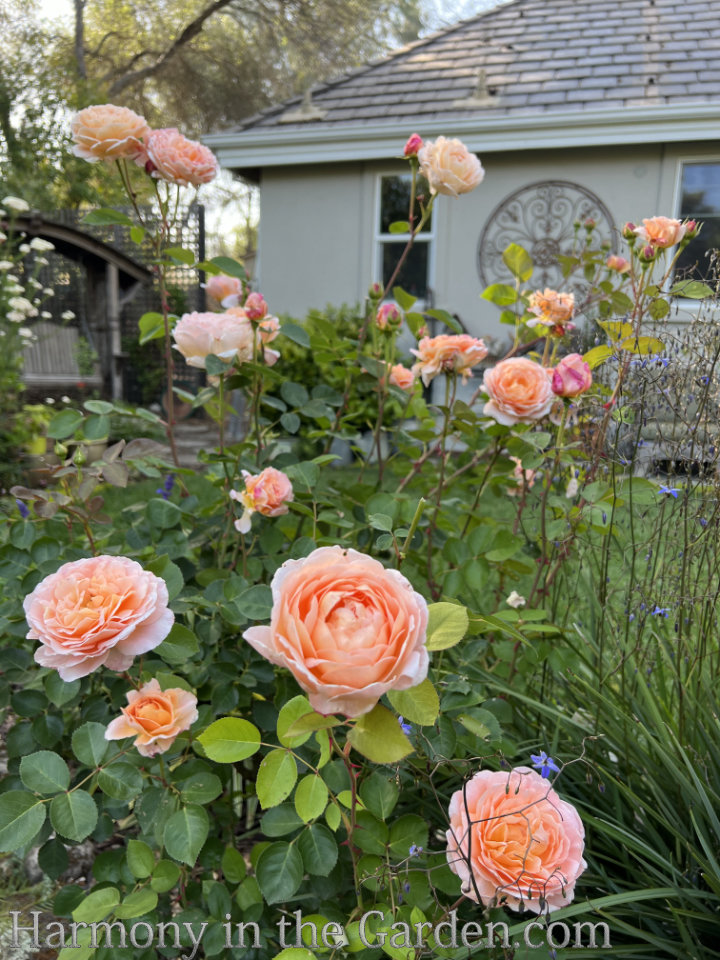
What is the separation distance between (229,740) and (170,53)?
55.8ft

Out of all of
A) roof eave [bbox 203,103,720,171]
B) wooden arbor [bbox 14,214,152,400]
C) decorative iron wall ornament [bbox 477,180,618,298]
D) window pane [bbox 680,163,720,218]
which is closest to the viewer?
roof eave [bbox 203,103,720,171]

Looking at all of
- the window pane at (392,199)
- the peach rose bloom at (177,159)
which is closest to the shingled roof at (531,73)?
the window pane at (392,199)

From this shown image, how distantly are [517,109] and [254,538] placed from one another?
22.3 ft

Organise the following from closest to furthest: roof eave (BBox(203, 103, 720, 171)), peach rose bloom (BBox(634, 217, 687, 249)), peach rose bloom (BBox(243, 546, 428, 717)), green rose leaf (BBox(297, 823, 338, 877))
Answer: peach rose bloom (BBox(243, 546, 428, 717))
green rose leaf (BBox(297, 823, 338, 877))
peach rose bloom (BBox(634, 217, 687, 249))
roof eave (BBox(203, 103, 720, 171))

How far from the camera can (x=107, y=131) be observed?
1.38 metres

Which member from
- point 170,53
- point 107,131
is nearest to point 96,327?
point 107,131

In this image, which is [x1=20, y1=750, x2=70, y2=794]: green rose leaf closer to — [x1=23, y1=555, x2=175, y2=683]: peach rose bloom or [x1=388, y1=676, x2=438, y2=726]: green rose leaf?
[x1=23, y1=555, x2=175, y2=683]: peach rose bloom

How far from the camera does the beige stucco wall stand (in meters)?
6.87

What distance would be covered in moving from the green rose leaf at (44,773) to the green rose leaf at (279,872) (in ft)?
0.90

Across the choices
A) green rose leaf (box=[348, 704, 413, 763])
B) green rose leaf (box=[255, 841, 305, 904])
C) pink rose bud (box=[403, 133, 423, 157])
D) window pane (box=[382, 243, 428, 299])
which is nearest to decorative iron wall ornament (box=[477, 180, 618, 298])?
window pane (box=[382, 243, 428, 299])

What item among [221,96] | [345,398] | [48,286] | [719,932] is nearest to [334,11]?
[221,96]

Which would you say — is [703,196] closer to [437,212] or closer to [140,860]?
[437,212]

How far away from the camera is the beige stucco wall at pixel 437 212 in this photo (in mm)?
6867

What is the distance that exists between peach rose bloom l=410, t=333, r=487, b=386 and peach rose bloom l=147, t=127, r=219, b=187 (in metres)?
0.55
